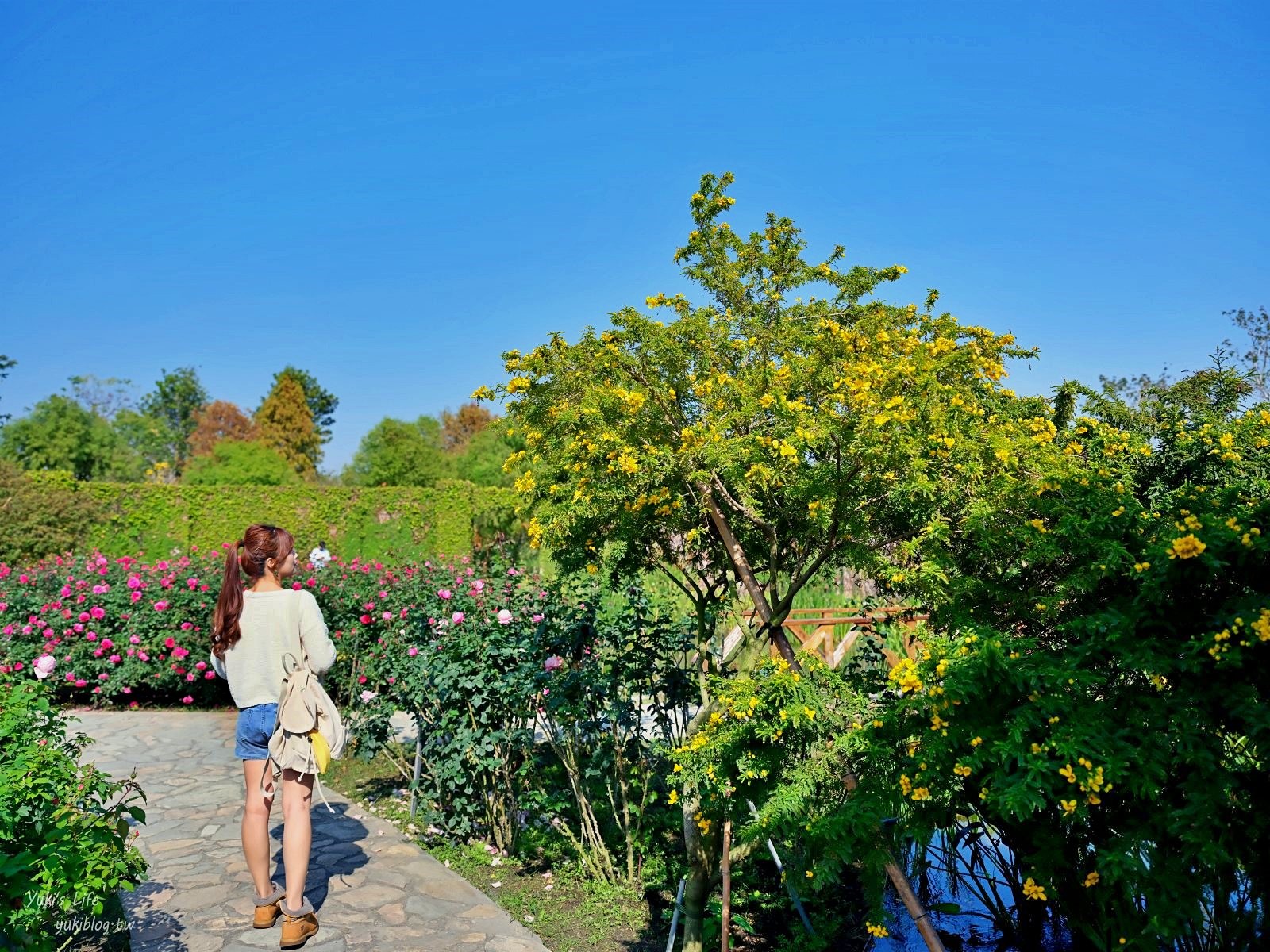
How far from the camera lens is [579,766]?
4.41 metres

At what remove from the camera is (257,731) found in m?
3.27

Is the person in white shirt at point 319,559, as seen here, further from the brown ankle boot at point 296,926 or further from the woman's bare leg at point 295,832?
the brown ankle boot at point 296,926

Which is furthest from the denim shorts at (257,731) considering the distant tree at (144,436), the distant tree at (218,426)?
the distant tree at (218,426)

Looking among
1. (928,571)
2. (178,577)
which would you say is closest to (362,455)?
(178,577)

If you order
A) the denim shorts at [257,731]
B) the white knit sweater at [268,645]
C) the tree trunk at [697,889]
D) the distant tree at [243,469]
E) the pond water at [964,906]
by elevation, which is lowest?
the pond water at [964,906]

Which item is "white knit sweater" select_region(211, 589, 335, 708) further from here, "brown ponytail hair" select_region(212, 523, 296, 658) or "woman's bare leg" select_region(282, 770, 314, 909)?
"woman's bare leg" select_region(282, 770, 314, 909)

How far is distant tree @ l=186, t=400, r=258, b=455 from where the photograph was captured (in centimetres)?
5306

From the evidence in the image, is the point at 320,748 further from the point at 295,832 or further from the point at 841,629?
the point at 841,629

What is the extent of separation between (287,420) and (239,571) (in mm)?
49126

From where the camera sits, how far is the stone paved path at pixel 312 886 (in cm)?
327

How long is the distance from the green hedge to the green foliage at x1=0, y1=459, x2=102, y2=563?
0.22 metres

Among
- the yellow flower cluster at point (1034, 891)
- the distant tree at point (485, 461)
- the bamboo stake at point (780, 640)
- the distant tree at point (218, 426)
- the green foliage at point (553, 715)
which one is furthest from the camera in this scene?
the distant tree at point (218, 426)

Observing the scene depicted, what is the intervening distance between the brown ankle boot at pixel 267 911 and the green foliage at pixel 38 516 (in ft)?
43.5

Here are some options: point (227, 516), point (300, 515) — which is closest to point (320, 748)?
point (227, 516)
